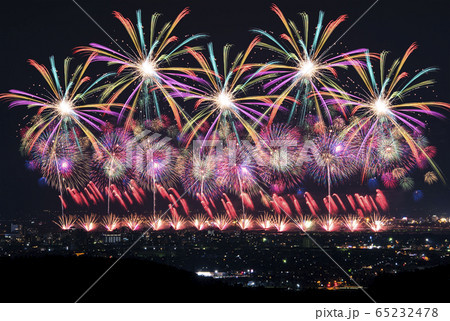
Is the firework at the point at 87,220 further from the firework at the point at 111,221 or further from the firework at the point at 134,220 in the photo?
the firework at the point at 134,220

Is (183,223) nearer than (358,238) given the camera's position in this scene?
No

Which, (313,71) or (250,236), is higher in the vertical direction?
(250,236)

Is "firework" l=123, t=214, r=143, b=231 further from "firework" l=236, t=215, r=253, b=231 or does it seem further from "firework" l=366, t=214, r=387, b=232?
"firework" l=366, t=214, r=387, b=232

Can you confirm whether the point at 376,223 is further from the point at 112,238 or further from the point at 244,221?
the point at 112,238
